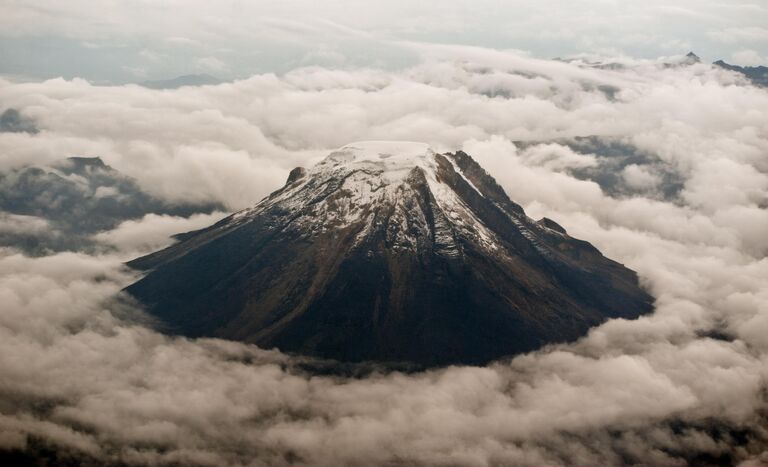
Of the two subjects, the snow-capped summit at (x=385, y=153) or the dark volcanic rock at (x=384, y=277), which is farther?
the snow-capped summit at (x=385, y=153)

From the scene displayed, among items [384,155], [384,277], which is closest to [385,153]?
[384,155]

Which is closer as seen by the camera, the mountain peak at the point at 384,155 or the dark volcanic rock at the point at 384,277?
the dark volcanic rock at the point at 384,277

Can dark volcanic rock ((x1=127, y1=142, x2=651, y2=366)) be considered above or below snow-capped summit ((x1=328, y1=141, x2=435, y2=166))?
below

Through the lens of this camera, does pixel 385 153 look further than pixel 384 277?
Yes

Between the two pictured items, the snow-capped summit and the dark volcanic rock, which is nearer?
the dark volcanic rock

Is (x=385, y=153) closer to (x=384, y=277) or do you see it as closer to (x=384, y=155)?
(x=384, y=155)

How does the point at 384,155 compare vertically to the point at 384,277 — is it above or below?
above

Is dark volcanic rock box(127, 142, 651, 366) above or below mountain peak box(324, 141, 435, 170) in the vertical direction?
below

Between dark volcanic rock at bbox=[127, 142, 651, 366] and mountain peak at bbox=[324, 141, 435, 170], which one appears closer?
dark volcanic rock at bbox=[127, 142, 651, 366]

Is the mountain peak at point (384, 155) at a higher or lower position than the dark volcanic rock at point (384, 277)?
higher
